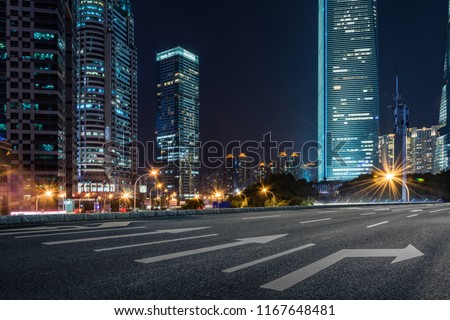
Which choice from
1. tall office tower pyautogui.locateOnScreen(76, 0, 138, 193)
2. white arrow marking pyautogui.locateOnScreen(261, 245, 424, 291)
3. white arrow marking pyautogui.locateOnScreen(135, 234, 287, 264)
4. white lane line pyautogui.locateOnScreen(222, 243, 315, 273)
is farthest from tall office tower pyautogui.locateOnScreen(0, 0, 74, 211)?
white arrow marking pyautogui.locateOnScreen(261, 245, 424, 291)

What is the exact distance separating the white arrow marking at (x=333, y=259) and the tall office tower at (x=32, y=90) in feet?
311

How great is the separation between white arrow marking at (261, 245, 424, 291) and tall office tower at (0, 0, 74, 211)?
94.7m

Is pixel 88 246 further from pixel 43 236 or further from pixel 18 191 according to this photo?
pixel 18 191

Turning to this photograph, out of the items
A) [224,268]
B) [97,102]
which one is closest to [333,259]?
[224,268]

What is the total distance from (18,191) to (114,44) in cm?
12765

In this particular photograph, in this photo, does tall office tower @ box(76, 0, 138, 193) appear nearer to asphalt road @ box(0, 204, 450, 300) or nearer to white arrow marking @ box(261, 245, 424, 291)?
asphalt road @ box(0, 204, 450, 300)

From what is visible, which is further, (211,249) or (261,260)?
(211,249)

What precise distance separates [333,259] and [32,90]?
103 metres

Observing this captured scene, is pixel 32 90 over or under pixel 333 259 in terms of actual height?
over

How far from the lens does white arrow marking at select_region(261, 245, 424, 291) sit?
14.5 feet

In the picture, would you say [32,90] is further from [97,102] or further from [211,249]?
[211,249]

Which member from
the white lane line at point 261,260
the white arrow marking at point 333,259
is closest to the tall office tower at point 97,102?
the white lane line at point 261,260

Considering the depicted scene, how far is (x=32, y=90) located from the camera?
90.3m
